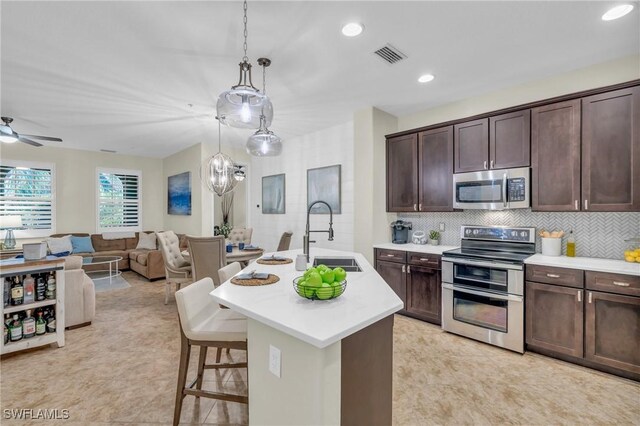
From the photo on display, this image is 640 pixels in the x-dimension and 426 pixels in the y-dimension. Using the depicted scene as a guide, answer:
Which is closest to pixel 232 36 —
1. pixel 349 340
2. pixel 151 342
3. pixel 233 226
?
pixel 349 340

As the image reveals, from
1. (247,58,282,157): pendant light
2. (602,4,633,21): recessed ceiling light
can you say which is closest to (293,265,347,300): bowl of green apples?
(247,58,282,157): pendant light

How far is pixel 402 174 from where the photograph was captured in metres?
4.03

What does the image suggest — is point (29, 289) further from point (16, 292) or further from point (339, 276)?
point (339, 276)

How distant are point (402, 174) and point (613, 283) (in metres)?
2.38

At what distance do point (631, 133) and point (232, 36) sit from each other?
352cm

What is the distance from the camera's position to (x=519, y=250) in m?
3.23

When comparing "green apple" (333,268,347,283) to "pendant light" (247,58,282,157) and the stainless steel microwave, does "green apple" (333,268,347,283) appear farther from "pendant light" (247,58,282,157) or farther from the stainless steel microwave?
the stainless steel microwave

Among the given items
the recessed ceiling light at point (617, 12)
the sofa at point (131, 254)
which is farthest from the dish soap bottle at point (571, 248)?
the sofa at point (131, 254)

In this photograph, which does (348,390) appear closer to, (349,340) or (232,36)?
(349,340)

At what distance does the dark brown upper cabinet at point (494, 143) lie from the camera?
10.00 ft

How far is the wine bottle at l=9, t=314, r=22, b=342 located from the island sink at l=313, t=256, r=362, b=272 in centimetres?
294

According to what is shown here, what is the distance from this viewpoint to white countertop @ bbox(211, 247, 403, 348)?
1.13m

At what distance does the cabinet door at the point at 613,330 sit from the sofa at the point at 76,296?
5.24 meters

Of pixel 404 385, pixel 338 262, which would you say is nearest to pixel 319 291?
pixel 338 262
